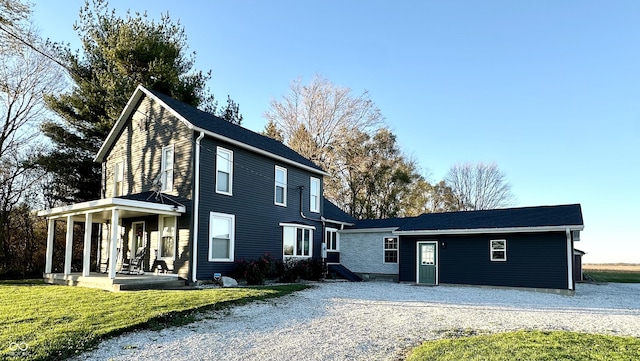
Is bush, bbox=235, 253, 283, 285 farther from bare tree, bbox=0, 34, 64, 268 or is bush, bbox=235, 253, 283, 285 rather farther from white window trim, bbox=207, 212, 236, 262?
bare tree, bbox=0, 34, 64, 268

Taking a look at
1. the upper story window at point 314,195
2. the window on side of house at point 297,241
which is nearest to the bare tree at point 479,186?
the upper story window at point 314,195

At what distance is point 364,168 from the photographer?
33531 millimetres

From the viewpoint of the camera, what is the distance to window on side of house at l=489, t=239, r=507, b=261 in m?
16.7

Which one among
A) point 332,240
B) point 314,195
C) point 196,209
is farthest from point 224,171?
point 332,240

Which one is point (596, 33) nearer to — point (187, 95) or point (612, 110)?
point (612, 110)

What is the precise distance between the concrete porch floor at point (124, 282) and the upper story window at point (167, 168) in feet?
10.2

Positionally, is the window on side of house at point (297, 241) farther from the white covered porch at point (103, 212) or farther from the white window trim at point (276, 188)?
the white covered porch at point (103, 212)

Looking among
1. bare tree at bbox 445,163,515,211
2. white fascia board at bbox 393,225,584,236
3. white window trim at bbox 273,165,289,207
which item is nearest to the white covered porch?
white window trim at bbox 273,165,289,207

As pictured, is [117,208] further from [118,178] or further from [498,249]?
[498,249]

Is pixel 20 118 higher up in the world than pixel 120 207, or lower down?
higher up

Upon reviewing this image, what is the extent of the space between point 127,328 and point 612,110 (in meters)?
20.4

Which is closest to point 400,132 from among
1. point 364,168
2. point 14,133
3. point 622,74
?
point 364,168

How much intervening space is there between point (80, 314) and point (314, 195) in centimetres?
1343

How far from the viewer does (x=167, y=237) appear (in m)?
14.8
